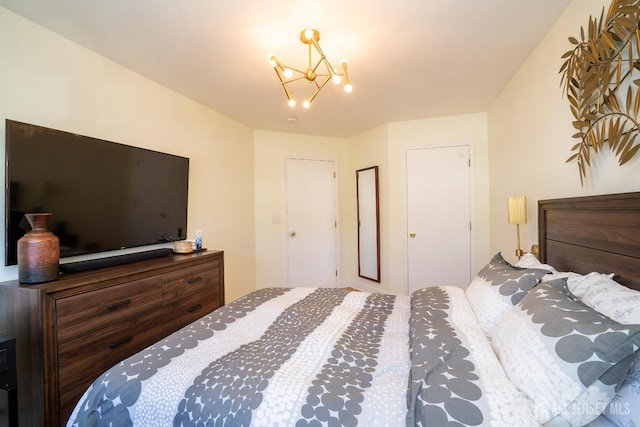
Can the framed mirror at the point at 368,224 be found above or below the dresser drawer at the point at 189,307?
above

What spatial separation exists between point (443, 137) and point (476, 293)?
2554 millimetres

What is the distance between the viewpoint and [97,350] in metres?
1.58

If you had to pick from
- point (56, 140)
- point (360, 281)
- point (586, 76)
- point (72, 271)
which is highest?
point (586, 76)

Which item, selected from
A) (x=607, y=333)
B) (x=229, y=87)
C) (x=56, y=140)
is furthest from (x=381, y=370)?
(x=229, y=87)

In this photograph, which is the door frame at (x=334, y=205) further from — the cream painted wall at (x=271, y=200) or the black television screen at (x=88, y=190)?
the black television screen at (x=88, y=190)

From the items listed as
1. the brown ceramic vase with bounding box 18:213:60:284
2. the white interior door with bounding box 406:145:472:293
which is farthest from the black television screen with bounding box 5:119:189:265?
the white interior door with bounding box 406:145:472:293

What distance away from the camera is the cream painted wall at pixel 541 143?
1392 millimetres

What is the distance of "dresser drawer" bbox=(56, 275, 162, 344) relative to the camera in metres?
1.42

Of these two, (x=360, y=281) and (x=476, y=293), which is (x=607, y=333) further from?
(x=360, y=281)

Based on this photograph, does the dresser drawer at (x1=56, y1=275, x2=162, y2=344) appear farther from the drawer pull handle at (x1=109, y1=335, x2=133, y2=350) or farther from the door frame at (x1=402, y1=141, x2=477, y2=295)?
the door frame at (x1=402, y1=141, x2=477, y2=295)

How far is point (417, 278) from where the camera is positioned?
11.9 ft

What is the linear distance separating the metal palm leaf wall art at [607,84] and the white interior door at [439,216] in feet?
6.37

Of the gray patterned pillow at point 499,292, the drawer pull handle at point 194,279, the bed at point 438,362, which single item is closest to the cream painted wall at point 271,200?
the drawer pull handle at point 194,279

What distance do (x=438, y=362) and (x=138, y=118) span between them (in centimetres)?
274
